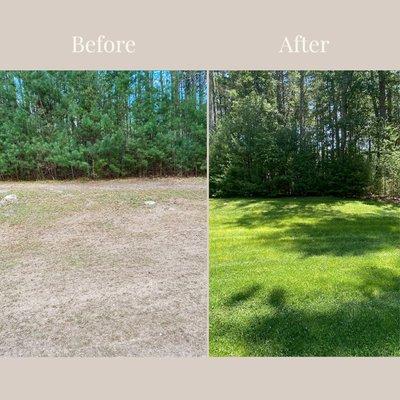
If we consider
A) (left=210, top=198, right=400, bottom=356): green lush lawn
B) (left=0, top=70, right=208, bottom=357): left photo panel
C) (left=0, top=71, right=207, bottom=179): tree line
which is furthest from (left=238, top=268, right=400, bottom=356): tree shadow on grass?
(left=0, top=71, right=207, bottom=179): tree line

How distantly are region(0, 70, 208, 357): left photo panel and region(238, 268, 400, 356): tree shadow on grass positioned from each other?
0.40m

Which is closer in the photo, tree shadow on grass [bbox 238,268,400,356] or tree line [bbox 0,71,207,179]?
tree shadow on grass [bbox 238,268,400,356]

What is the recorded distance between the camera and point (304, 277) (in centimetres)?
303

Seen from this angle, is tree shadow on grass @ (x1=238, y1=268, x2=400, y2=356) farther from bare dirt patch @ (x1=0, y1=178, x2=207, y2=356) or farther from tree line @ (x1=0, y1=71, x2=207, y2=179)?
tree line @ (x1=0, y1=71, x2=207, y2=179)

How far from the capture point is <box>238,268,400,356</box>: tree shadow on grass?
268cm

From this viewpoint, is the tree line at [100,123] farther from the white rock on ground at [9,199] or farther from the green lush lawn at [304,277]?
the green lush lawn at [304,277]

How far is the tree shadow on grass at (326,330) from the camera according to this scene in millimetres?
2684

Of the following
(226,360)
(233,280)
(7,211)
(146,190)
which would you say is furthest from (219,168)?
(7,211)

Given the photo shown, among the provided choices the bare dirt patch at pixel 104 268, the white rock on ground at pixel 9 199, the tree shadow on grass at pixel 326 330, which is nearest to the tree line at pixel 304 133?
the bare dirt patch at pixel 104 268

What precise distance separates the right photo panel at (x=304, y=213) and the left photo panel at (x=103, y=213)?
0.19m

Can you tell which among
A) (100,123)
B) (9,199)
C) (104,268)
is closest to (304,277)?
(104,268)
